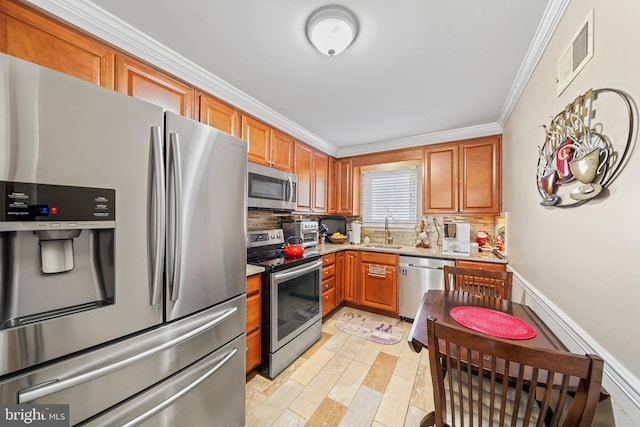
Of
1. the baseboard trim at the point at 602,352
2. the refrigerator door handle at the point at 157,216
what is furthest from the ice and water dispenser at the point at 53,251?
the baseboard trim at the point at 602,352

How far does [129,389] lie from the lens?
96 cm

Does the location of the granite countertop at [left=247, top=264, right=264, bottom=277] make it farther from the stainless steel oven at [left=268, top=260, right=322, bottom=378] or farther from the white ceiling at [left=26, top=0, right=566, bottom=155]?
the white ceiling at [left=26, top=0, right=566, bottom=155]

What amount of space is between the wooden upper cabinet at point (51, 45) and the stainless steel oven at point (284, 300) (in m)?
1.52

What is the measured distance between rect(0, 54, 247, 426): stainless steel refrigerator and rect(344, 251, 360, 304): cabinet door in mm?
2187

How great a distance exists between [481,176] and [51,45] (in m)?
3.70

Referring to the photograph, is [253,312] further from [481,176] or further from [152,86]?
[481,176]

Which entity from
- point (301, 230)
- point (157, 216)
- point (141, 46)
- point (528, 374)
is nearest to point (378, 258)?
point (301, 230)

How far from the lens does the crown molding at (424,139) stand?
2.78 metres

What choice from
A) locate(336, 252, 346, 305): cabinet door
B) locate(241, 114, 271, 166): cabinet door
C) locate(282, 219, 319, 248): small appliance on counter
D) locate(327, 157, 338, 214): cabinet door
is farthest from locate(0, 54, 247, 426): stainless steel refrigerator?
locate(327, 157, 338, 214): cabinet door

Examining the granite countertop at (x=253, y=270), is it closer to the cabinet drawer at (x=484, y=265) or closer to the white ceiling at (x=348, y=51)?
the white ceiling at (x=348, y=51)

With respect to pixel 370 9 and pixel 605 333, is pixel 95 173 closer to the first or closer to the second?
pixel 370 9

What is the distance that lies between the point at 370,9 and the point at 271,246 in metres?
2.12

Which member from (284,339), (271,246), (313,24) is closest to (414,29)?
(313,24)

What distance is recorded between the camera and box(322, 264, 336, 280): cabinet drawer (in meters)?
2.89
